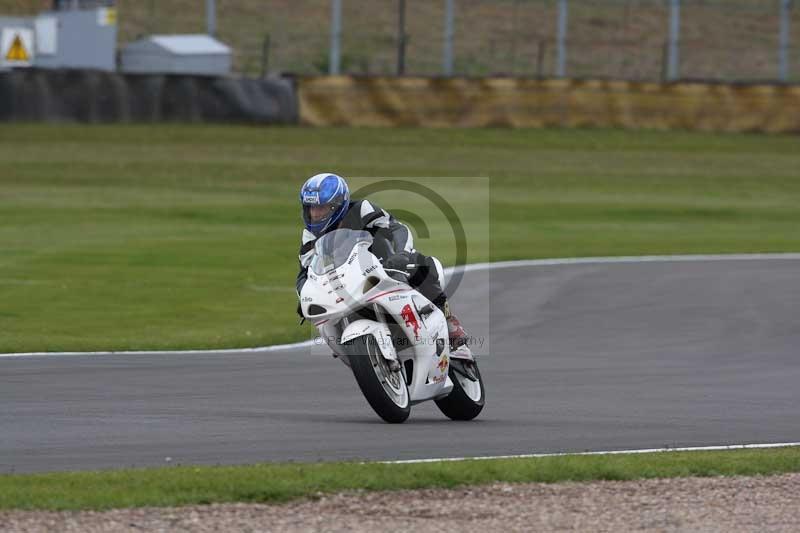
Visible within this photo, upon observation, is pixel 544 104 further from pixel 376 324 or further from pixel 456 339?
pixel 376 324

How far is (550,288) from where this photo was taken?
1911 cm

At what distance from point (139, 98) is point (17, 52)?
556cm

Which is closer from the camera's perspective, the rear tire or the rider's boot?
the rider's boot

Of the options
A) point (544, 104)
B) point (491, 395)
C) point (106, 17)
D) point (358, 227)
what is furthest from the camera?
point (106, 17)

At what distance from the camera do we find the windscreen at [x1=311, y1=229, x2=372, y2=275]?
938 centimetres

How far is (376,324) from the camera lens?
9430mm

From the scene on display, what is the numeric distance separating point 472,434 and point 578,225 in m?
18.2

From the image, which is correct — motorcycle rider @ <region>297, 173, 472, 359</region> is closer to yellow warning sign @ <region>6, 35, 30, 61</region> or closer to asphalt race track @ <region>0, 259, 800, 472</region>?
asphalt race track @ <region>0, 259, 800, 472</region>

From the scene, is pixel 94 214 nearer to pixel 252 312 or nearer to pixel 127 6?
pixel 252 312

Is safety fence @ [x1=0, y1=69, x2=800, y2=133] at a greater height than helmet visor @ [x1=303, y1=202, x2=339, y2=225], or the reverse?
helmet visor @ [x1=303, y1=202, x2=339, y2=225]

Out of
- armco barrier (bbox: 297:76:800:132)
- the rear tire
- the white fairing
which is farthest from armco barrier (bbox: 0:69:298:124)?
the white fairing

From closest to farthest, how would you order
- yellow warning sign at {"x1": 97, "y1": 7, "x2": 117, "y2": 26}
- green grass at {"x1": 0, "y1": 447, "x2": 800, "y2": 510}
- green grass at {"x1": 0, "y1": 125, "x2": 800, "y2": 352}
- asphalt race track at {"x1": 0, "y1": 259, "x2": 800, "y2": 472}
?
green grass at {"x1": 0, "y1": 447, "x2": 800, "y2": 510} → asphalt race track at {"x1": 0, "y1": 259, "x2": 800, "y2": 472} → green grass at {"x1": 0, "y1": 125, "x2": 800, "y2": 352} → yellow warning sign at {"x1": 97, "y1": 7, "x2": 117, "y2": 26}

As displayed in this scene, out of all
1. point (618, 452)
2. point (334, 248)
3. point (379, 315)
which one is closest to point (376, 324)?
point (379, 315)

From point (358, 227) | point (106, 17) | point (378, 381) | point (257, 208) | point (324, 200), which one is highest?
point (106, 17)
